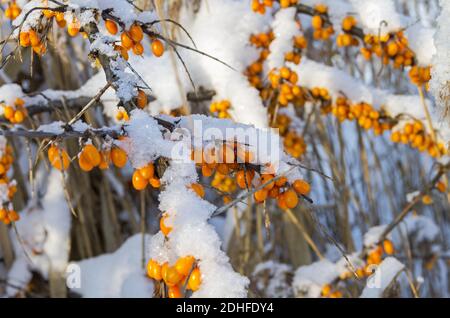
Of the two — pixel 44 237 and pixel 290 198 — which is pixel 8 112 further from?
pixel 290 198

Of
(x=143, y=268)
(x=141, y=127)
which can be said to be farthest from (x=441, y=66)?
(x=143, y=268)

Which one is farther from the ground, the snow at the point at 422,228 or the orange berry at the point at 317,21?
the orange berry at the point at 317,21

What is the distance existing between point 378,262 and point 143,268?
2.12 ft

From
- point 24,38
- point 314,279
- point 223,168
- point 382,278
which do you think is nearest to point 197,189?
point 223,168

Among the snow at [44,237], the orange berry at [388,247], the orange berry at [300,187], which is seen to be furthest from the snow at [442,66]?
the snow at [44,237]

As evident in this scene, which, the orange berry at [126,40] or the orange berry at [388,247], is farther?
the orange berry at [388,247]

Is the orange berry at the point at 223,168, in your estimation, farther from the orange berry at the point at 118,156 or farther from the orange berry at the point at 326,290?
the orange berry at the point at 326,290

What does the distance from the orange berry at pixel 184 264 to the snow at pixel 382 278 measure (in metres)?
0.82

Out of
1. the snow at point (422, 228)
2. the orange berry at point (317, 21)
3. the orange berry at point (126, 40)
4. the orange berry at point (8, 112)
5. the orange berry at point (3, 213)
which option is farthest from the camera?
the snow at point (422, 228)

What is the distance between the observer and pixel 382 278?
138 cm

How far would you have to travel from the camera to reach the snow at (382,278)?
134 cm

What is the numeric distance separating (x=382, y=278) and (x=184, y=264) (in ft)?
2.94

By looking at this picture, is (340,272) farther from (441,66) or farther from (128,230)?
(441,66)
